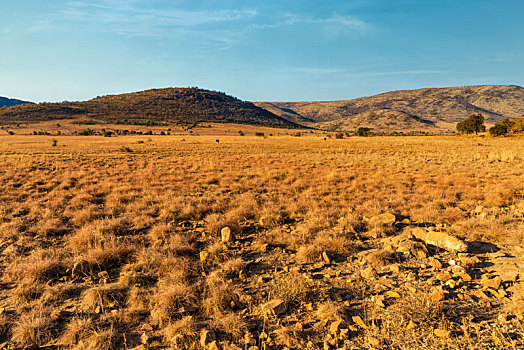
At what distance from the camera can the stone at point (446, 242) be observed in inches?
180

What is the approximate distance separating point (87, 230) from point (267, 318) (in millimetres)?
4949

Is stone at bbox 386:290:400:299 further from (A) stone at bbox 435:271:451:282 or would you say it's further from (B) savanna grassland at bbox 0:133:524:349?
(A) stone at bbox 435:271:451:282

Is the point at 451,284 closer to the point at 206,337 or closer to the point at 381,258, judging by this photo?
the point at 381,258

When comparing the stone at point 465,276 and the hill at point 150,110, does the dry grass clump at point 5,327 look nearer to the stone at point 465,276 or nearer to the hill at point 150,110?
the stone at point 465,276

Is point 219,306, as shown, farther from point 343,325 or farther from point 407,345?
point 407,345

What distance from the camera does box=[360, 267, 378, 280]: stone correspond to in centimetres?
395

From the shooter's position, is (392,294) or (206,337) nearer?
(206,337)

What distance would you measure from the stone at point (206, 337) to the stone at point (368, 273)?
2519 millimetres

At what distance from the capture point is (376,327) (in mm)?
2852

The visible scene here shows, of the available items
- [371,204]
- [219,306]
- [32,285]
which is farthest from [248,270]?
[371,204]

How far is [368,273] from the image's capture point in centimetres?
397

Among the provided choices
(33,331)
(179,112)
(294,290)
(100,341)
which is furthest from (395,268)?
(179,112)

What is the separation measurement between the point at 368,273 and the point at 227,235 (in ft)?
9.73

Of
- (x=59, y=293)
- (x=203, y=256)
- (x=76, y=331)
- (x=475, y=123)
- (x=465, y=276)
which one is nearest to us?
(x=76, y=331)
